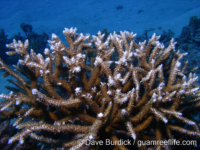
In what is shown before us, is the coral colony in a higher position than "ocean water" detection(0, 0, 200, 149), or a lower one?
lower

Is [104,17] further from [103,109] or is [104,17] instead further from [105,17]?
[103,109]

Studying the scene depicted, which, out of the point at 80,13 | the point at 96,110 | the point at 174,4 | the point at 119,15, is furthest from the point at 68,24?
the point at 96,110

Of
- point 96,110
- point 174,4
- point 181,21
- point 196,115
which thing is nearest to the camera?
point 96,110

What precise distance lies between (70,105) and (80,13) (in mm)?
25067

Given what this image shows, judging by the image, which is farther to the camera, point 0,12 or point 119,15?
point 0,12

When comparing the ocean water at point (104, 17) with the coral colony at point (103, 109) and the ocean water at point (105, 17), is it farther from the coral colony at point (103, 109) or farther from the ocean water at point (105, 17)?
the coral colony at point (103, 109)

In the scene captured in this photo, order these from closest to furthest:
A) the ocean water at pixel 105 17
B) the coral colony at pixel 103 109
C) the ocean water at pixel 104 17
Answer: the coral colony at pixel 103 109
the ocean water at pixel 105 17
the ocean water at pixel 104 17

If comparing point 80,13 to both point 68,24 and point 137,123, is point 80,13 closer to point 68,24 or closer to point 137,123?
point 68,24

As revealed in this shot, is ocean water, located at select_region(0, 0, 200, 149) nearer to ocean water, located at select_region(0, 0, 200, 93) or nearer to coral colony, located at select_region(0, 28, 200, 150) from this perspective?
ocean water, located at select_region(0, 0, 200, 93)

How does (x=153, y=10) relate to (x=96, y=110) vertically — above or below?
above

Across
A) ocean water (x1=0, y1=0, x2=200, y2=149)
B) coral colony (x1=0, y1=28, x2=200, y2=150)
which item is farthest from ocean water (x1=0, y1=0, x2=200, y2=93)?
coral colony (x1=0, y1=28, x2=200, y2=150)

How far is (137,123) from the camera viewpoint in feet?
6.32

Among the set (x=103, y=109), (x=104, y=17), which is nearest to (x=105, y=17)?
(x=104, y=17)

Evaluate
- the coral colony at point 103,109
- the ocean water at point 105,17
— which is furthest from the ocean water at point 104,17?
the coral colony at point 103,109
